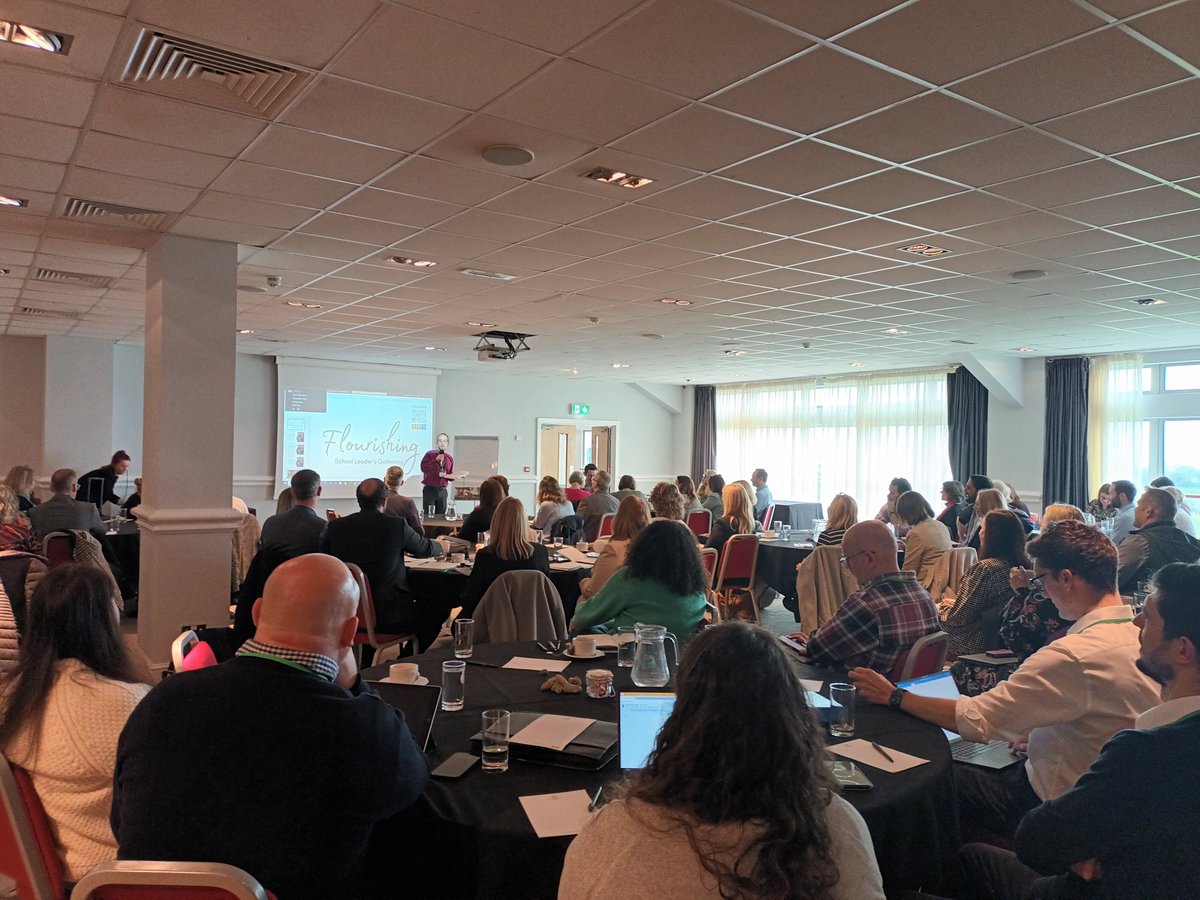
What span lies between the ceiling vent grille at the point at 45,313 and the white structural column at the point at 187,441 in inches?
158

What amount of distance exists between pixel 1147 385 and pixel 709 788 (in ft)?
38.4

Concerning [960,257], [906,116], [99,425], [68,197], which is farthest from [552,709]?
[99,425]

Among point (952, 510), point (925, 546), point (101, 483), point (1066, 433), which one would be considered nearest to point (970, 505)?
point (952, 510)

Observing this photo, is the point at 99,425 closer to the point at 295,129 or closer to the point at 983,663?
the point at 295,129

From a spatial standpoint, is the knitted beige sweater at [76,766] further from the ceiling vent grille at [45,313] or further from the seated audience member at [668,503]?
the ceiling vent grille at [45,313]

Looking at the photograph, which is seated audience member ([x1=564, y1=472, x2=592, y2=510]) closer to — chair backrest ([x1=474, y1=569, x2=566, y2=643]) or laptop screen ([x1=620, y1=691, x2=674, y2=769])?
chair backrest ([x1=474, y1=569, x2=566, y2=643])

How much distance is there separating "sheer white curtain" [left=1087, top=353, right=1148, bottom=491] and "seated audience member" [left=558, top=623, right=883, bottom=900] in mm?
11273

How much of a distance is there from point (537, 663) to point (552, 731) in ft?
2.57

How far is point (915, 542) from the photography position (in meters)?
6.05

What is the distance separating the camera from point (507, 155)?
374cm

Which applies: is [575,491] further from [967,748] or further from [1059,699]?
[1059,699]

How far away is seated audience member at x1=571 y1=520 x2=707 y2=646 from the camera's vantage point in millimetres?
3236

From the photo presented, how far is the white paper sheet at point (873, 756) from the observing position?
6.53ft

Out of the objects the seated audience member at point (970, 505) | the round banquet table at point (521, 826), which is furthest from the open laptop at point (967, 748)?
the seated audience member at point (970, 505)
